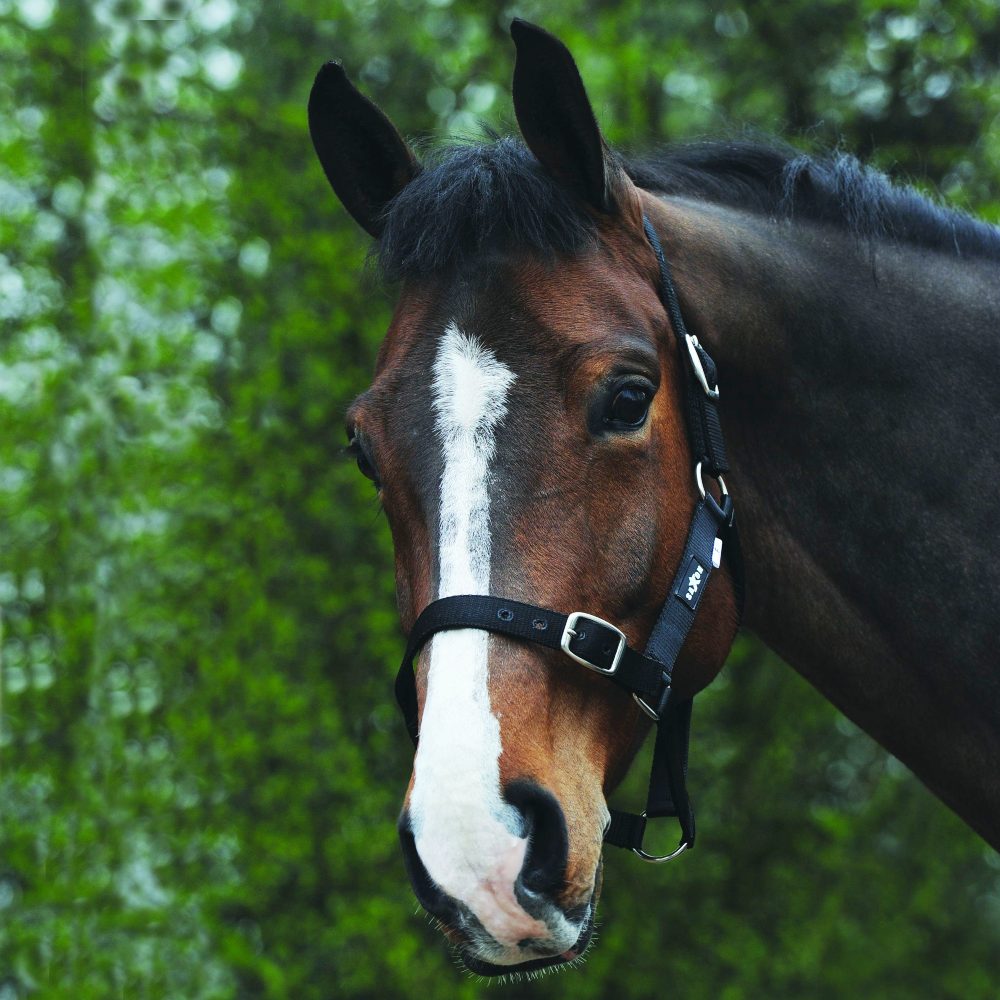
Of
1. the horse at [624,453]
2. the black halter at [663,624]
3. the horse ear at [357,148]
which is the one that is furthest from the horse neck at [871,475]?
the horse ear at [357,148]

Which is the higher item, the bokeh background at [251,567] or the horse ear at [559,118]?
the horse ear at [559,118]

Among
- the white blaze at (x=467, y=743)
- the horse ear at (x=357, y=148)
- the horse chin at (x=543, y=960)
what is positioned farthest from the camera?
the horse ear at (x=357, y=148)

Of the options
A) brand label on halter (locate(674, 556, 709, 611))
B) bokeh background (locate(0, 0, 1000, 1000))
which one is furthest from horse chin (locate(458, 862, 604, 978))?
bokeh background (locate(0, 0, 1000, 1000))

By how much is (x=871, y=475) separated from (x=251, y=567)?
2970mm

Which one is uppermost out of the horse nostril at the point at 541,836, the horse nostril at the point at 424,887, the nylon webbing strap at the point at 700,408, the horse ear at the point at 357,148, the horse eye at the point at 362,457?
the horse ear at the point at 357,148

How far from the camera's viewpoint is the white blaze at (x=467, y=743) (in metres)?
1.63

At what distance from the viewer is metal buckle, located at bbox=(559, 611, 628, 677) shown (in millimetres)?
1812

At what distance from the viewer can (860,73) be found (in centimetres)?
559

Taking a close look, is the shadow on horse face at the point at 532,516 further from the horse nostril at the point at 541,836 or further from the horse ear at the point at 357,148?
the horse ear at the point at 357,148

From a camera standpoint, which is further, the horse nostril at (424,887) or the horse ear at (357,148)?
the horse ear at (357,148)

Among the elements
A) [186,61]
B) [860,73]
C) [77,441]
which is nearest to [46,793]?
[77,441]

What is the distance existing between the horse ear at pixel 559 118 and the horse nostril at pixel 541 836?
1075mm

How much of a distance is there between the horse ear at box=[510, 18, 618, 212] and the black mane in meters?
0.04

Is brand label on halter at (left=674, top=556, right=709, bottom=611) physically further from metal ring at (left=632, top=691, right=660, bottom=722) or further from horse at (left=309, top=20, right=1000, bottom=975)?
metal ring at (left=632, top=691, right=660, bottom=722)
